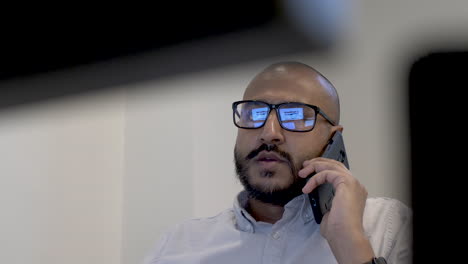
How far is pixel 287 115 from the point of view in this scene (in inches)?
41.5

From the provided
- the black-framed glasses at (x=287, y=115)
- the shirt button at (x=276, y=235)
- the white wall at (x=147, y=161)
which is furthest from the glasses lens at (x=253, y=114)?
the shirt button at (x=276, y=235)

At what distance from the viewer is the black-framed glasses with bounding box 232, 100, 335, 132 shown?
3.45 ft

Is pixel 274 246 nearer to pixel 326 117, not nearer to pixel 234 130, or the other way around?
pixel 326 117

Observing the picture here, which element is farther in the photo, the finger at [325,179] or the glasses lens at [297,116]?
the glasses lens at [297,116]

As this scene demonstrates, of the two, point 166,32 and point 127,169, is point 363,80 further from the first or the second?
point 166,32

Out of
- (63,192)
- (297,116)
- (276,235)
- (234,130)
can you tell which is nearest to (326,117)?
(297,116)

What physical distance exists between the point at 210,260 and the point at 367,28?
2.16 ft

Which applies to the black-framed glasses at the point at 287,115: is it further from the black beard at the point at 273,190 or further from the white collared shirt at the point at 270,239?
the white collared shirt at the point at 270,239

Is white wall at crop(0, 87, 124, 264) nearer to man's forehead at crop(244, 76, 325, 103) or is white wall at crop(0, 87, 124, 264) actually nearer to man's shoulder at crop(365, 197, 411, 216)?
man's forehead at crop(244, 76, 325, 103)

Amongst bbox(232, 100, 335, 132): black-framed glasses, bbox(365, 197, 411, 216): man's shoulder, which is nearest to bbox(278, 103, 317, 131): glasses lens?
bbox(232, 100, 335, 132): black-framed glasses

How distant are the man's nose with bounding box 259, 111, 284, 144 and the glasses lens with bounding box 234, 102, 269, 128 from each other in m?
0.01

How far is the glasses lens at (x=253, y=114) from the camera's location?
1061mm

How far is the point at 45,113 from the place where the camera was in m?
0.17

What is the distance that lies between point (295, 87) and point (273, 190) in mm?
244
